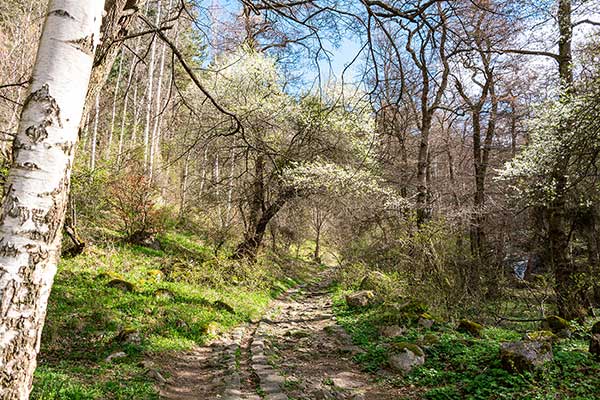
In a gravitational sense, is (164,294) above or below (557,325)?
below

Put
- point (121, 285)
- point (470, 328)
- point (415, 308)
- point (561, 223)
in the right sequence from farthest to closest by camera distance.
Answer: point (561, 223), point (121, 285), point (415, 308), point (470, 328)

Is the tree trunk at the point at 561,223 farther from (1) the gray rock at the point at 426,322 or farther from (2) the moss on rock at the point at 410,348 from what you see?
(2) the moss on rock at the point at 410,348

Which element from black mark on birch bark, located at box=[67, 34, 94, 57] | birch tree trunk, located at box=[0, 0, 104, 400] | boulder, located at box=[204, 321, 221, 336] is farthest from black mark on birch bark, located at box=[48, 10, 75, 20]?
boulder, located at box=[204, 321, 221, 336]

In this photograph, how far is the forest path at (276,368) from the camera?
4527mm

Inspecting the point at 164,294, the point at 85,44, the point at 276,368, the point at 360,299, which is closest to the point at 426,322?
the point at 360,299

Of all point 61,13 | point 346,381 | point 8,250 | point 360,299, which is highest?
point 61,13

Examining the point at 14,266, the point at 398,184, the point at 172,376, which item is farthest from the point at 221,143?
the point at 14,266

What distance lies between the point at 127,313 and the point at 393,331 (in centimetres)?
485

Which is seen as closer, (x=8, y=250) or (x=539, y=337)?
(x=8, y=250)

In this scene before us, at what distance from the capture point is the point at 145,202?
11711mm

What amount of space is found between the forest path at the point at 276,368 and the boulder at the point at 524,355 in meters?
1.29

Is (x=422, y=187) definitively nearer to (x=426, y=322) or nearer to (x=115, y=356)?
(x=426, y=322)

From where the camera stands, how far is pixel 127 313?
6855 millimetres

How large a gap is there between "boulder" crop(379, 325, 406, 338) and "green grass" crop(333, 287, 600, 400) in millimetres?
120
